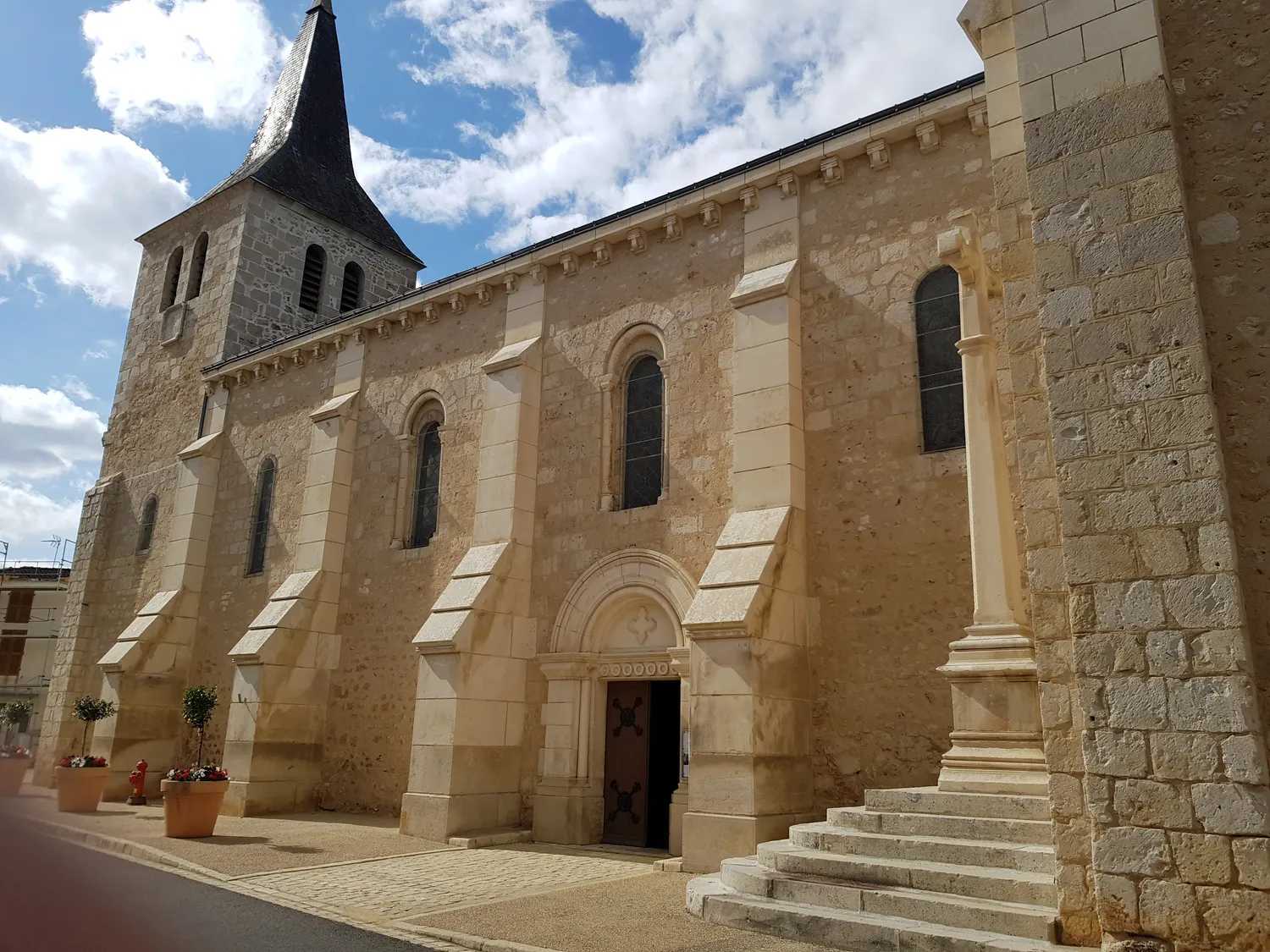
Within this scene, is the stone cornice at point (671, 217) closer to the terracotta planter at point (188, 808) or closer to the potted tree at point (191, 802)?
the potted tree at point (191, 802)

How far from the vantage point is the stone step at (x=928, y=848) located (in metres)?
5.42

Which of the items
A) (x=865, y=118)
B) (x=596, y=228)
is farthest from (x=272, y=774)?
(x=865, y=118)

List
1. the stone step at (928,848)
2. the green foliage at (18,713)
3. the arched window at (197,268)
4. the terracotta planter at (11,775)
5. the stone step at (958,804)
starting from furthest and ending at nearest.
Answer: the green foliage at (18,713), the arched window at (197,268), the stone step at (958,804), the stone step at (928,848), the terracotta planter at (11,775)

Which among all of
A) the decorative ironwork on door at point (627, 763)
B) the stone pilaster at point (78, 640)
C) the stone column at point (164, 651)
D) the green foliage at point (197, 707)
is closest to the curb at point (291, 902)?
the decorative ironwork on door at point (627, 763)

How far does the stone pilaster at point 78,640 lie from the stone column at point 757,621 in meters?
14.4

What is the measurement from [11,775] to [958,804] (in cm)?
576

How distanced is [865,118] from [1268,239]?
578 centimetres

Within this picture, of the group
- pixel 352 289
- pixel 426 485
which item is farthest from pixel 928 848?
pixel 352 289

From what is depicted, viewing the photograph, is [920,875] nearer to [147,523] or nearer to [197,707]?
[197,707]

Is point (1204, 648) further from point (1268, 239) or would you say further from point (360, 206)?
point (360, 206)

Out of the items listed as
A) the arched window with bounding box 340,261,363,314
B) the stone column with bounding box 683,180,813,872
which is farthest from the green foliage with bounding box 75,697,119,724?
the stone column with bounding box 683,180,813,872

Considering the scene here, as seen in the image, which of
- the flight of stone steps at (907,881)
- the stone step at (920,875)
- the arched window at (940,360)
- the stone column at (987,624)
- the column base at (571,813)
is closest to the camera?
the flight of stone steps at (907,881)

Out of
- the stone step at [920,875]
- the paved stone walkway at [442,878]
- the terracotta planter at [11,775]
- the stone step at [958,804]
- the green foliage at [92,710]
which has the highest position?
the green foliage at [92,710]

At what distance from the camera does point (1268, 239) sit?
16.4 feet
